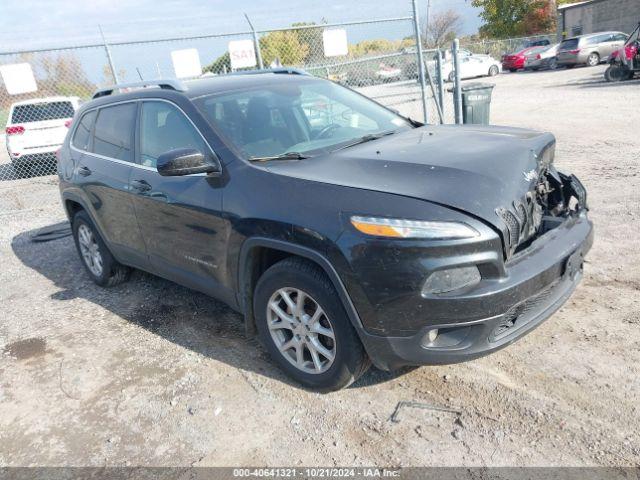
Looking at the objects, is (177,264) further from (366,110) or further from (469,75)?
(469,75)

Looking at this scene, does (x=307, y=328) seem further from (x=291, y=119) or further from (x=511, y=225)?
(x=291, y=119)

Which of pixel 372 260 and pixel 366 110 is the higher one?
pixel 366 110

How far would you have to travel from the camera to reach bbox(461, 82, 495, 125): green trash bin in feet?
29.0

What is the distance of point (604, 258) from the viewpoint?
4.35 meters

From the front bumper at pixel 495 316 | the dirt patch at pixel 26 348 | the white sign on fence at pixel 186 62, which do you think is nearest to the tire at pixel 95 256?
the dirt patch at pixel 26 348

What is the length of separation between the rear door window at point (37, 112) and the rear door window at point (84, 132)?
7944 millimetres

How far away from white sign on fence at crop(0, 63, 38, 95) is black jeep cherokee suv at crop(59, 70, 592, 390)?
18.7 feet

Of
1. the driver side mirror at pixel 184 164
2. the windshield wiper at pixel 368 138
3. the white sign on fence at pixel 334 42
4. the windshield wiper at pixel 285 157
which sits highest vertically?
the white sign on fence at pixel 334 42

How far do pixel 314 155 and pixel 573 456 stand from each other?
215 centimetres

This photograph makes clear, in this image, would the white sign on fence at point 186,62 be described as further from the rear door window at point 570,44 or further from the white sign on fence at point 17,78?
the rear door window at point 570,44

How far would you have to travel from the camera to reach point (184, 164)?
10.5ft

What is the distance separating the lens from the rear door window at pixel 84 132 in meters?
4.82

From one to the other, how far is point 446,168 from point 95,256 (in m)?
3.77

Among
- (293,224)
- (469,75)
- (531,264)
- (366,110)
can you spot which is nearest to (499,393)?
(531,264)
